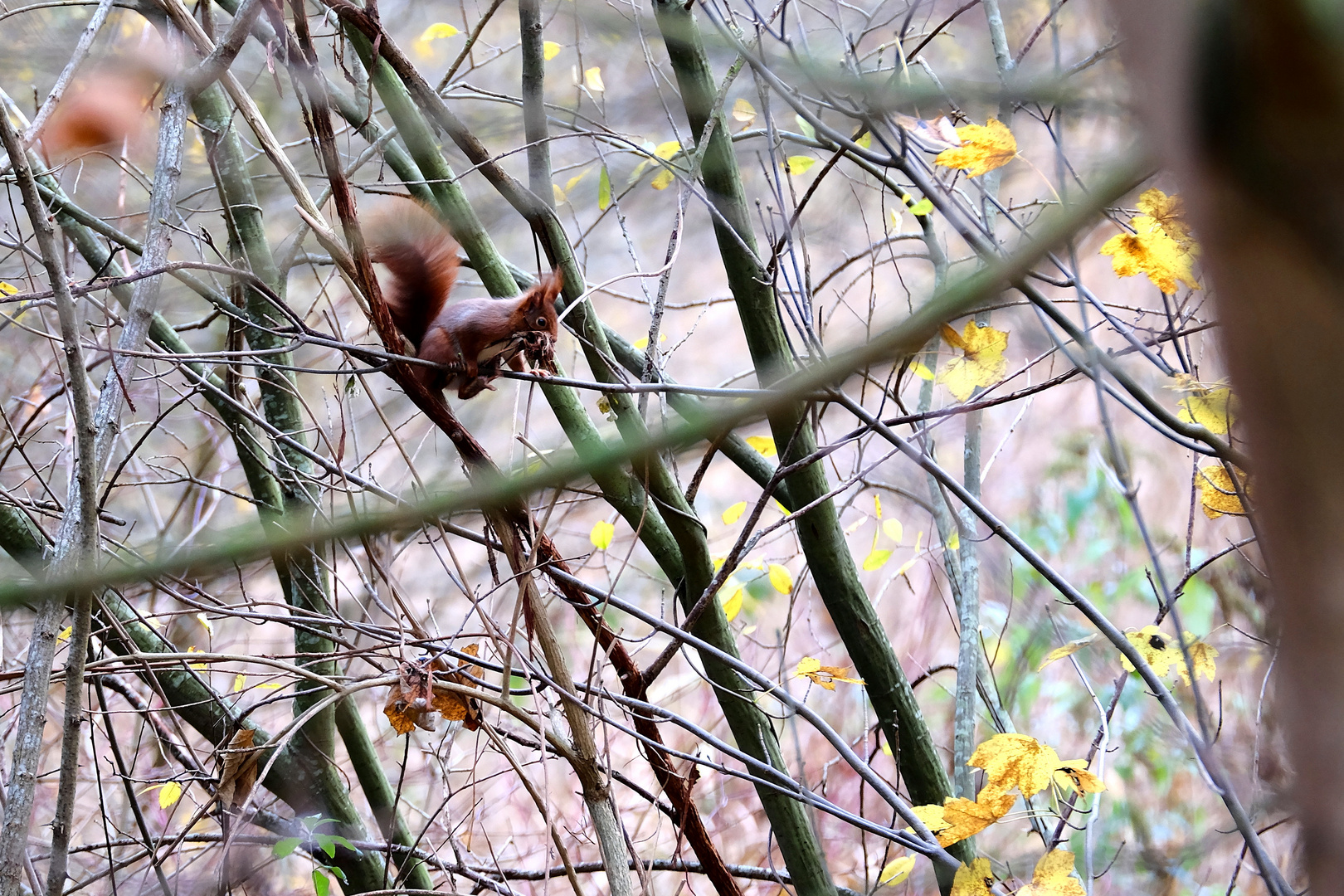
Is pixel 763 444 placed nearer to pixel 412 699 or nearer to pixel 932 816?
pixel 932 816

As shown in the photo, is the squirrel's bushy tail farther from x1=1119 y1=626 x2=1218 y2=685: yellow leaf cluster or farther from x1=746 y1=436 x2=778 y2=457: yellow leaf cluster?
x1=1119 y1=626 x2=1218 y2=685: yellow leaf cluster

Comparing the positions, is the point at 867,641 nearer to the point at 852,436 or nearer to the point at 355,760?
the point at 852,436

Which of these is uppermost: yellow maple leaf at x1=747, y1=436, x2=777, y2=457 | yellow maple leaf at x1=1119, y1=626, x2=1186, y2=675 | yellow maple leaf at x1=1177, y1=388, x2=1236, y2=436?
yellow maple leaf at x1=747, y1=436, x2=777, y2=457

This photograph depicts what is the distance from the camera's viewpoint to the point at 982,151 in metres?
1.12

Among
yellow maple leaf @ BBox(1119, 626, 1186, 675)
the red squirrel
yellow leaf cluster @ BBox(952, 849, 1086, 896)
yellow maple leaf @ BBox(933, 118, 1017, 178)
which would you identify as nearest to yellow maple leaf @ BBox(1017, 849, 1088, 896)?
yellow leaf cluster @ BBox(952, 849, 1086, 896)

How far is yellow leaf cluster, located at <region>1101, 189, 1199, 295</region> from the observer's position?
1.07 meters

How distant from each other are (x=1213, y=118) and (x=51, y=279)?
102cm

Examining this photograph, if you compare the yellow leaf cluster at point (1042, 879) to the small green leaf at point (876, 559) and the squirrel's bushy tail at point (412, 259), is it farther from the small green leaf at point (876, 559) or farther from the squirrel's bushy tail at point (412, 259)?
the squirrel's bushy tail at point (412, 259)

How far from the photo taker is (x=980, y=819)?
111 cm

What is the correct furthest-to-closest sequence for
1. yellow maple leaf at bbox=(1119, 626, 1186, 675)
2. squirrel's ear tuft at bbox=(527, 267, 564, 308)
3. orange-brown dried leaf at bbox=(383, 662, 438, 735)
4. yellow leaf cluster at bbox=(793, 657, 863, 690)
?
squirrel's ear tuft at bbox=(527, 267, 564, 308) < yellow leaf cluster at bbox=(793, 657, 863, 690) < yellow maple leaf at bbox=(1119, 626, 1186, 675) < orange-brown dried leaf at bbox=(383, 662, 438, 735)

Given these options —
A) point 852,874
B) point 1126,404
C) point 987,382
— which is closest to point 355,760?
point 987,382

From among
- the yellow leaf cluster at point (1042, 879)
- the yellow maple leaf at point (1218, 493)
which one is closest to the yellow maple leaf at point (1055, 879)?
the yellow leaf cluster at point (1042, 879)

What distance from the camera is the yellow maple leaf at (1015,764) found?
3.64ft

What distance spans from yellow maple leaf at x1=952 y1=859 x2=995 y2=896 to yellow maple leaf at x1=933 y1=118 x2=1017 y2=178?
783mm
